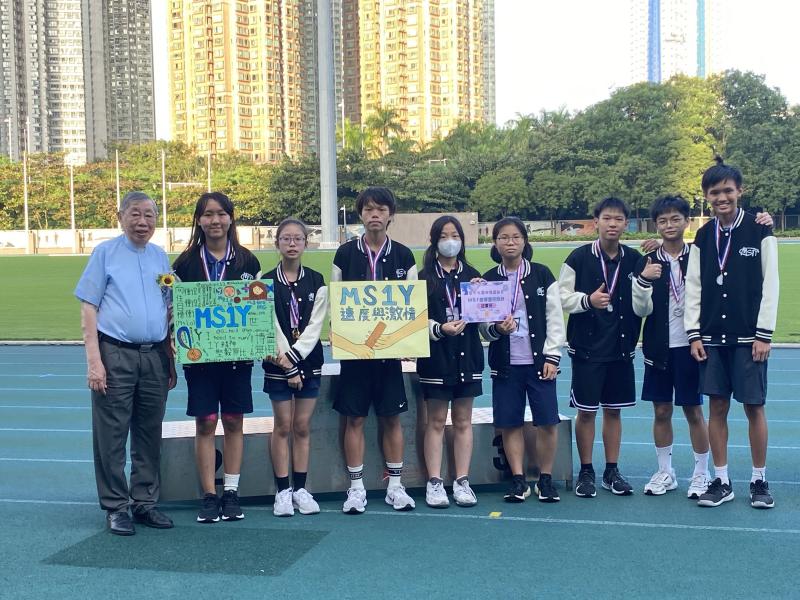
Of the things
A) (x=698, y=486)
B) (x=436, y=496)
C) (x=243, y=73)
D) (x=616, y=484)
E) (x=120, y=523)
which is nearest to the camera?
(x=120, y=523)

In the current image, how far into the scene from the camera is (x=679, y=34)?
163 metres

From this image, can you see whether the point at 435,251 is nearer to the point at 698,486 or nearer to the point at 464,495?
the point at 464,495

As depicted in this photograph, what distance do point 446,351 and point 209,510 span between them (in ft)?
4.80

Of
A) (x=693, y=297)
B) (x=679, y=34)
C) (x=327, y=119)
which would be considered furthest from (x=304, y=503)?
(x=679, y=34)

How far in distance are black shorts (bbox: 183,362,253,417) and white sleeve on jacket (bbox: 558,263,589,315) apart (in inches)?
69.5

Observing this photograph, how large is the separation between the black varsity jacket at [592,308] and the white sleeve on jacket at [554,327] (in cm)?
9

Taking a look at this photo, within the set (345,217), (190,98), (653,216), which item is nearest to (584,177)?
(345,217)

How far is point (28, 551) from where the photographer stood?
4465 mm

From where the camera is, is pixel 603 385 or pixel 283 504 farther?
pixel 603 385

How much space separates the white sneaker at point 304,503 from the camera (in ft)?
16.6

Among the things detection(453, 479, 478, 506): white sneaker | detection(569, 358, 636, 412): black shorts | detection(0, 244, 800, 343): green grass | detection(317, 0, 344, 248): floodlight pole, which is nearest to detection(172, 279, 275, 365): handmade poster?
detection(453, 479, 478, 506): white sneaker

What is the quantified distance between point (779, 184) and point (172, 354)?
60321 millimetres

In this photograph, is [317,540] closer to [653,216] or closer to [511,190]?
[653,216]

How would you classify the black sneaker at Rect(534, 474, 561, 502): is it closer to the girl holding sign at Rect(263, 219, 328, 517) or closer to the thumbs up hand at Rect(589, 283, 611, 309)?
the thumbs up hand at Rect(589, 283, 611, 309)
